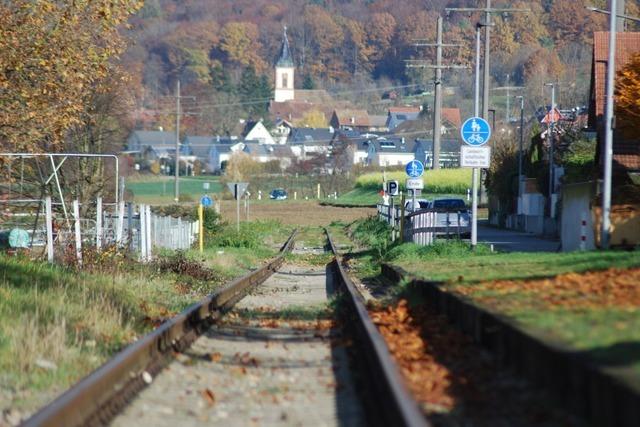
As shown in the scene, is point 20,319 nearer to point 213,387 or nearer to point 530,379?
point 213,387

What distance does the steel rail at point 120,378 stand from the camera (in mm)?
8000

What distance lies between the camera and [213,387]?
10422mm

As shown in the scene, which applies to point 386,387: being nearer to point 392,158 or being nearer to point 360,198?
point 360,198

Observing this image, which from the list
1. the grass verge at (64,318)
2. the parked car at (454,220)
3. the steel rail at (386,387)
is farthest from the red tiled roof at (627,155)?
the steel rail at (386,387)

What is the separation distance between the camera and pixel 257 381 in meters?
10.8

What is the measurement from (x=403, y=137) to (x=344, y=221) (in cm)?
7053

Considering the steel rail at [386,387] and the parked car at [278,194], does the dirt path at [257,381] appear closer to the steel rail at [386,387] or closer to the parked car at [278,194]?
the steel rail at [386,387]

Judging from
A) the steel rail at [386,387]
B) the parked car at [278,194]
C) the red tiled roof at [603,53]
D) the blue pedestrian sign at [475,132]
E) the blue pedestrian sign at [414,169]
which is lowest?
the parked car at [278,194]

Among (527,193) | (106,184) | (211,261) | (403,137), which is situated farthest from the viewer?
(403,137)

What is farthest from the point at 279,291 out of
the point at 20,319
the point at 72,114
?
the point at 20,319

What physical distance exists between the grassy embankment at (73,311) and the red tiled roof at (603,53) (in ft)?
73.1

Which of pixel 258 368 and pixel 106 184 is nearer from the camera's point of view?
pixel 258 368

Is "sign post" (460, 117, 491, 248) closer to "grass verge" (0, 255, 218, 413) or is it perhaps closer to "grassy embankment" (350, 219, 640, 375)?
"grassy embankment" (350, 219, 640, 375)

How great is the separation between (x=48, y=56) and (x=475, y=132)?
11.1 m
